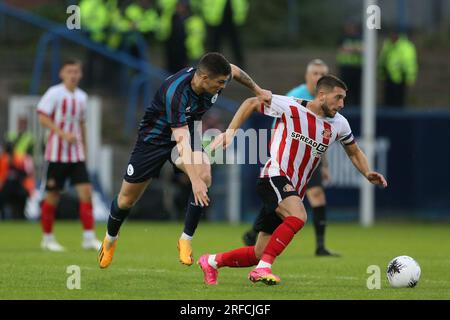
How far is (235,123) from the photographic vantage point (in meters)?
9.46

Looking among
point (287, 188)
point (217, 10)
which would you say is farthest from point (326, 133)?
point (217, 10)

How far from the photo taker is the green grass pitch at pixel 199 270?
8648 millimetres

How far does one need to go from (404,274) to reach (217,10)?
1516cm

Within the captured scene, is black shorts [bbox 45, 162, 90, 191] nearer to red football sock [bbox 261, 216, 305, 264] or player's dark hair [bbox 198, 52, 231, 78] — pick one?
player's dark hair [bbox 198, 52, 231, 78]

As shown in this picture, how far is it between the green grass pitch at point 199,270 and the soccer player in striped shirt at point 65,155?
0.36 metres

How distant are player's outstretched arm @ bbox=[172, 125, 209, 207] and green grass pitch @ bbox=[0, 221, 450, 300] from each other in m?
0.73

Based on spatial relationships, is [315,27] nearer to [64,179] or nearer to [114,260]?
[64,179]

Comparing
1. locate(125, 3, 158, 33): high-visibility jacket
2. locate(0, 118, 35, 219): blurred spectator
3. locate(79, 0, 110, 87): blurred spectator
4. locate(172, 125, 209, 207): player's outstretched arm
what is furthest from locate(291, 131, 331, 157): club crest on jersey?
locate(125, 3, 158, 33): high-visibility jacket

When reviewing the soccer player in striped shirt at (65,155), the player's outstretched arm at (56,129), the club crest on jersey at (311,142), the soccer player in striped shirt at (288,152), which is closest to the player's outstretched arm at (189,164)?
the soccer player in striped shirt at (288,152)

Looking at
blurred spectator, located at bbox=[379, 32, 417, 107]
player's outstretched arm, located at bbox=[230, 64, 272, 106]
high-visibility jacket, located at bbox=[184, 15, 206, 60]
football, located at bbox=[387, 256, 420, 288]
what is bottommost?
football, located at bbox=[387, 256, 420, 288]

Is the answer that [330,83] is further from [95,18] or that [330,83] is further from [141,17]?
[141,17]

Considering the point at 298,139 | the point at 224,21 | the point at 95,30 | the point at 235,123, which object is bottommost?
the point at 298,139

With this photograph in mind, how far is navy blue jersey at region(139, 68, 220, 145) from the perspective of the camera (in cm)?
Result: 930
